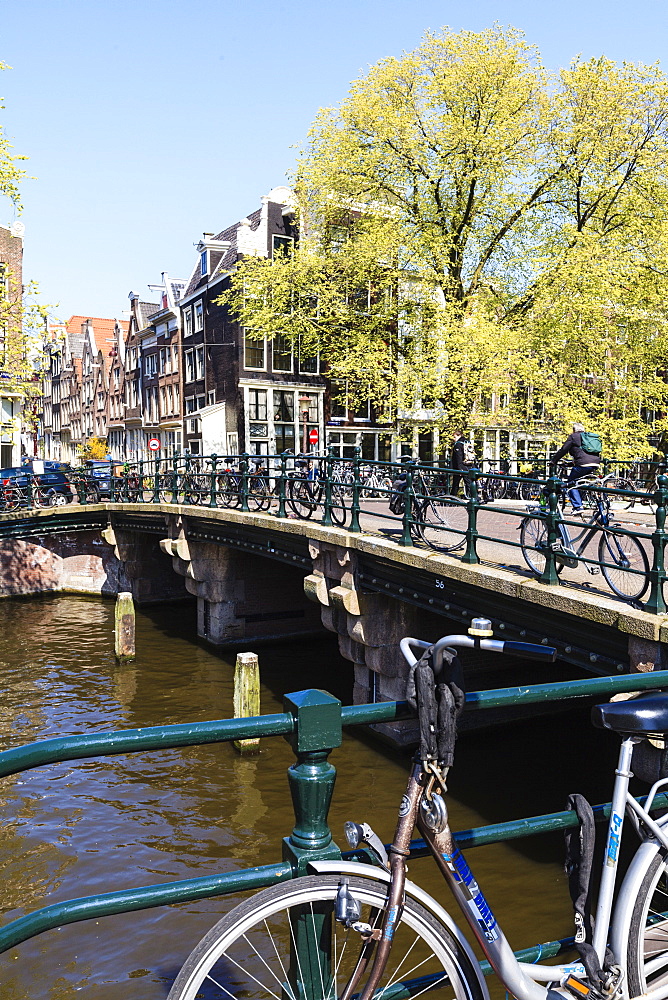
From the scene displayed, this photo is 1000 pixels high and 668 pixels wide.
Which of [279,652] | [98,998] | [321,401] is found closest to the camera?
[98,998]

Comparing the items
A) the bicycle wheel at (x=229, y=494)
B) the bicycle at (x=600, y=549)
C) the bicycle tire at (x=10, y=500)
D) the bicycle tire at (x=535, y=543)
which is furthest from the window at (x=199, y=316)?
the bicycle at (x=600, y=549)

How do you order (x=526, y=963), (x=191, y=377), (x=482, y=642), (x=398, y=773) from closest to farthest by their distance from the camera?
(x=482, y=642), (x=526, y=963), (x=398, y=773), (x=191, y=377)

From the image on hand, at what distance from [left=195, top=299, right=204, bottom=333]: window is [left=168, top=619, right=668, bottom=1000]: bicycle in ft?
120

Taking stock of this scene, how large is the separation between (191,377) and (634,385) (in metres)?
23.8

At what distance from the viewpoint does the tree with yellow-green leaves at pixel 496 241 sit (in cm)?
1841

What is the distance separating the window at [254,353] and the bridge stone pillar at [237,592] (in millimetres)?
13336

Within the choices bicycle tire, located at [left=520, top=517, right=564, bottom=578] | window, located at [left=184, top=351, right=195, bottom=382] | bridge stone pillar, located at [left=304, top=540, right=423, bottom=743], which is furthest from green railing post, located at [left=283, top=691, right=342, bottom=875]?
window, located at [left=184, top=351, right=195, bottom=382]

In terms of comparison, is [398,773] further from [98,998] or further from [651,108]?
[651,108]

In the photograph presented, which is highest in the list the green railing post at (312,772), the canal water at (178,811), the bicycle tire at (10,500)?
the green railing post at (312,772)

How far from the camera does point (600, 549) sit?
27.4 ft

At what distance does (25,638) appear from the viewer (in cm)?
2036

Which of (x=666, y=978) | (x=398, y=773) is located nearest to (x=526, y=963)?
(x=666, y=978)

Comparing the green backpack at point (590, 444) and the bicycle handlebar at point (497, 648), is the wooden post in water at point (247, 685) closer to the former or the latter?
the green backpack at point (590, 444)

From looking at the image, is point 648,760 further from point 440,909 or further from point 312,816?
point 312,816
